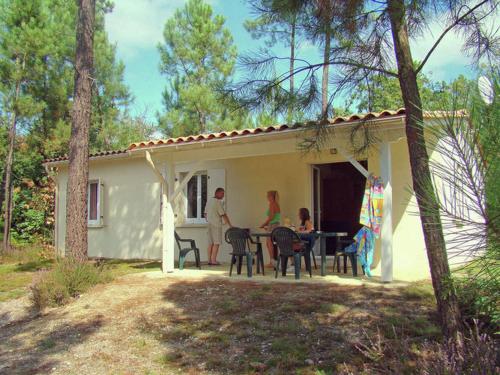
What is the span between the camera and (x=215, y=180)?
1165 centimetres

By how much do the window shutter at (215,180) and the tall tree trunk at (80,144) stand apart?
10.5 ft

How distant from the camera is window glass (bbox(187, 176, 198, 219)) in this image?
12.3 meters

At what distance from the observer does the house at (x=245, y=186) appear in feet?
24.7

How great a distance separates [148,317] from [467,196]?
5.28 meters

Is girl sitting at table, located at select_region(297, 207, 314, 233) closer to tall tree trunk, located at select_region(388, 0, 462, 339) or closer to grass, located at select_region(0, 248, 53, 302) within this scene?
tall tree trunk, located at select_region(388, 0, 462, 339)

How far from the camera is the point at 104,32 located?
2086 centimetres

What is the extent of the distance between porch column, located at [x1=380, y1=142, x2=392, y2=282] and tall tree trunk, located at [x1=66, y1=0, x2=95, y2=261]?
17.5 ft

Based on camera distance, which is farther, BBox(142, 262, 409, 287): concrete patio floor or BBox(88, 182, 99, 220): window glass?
BBox(88, 182, 99, 220): window glass

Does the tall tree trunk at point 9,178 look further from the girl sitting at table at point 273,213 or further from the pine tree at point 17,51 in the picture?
the girl sitting at table at point 273,213

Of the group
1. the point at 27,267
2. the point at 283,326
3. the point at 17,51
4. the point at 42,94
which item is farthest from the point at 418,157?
the point at 42,94

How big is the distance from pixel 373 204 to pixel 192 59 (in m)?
14.5

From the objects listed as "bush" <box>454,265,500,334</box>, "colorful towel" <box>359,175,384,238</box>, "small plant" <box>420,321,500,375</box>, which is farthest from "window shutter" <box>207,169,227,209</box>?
"bush" <box>454,265,500,334</box>

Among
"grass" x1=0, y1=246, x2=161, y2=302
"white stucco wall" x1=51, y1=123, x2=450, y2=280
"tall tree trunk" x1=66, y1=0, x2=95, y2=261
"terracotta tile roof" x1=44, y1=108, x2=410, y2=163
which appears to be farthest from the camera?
"grass" x1=0, y1=246, x2=161, y2=302

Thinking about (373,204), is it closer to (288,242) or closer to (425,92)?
(288,242)
